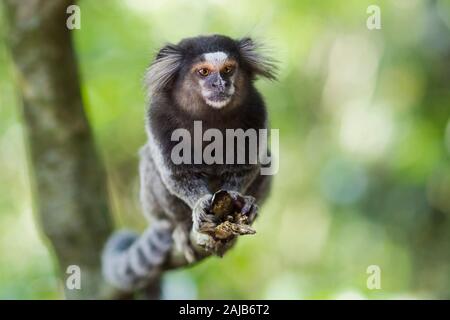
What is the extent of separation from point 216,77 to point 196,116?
0.33 m

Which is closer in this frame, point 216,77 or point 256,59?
point 216,77

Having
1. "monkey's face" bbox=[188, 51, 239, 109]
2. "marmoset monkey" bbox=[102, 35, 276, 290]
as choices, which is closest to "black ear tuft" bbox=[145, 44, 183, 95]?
"marmoset monkey" bbox=[102, 35, 276, 290]

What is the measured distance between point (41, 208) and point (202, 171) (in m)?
1.69

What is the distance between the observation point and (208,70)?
130 inches

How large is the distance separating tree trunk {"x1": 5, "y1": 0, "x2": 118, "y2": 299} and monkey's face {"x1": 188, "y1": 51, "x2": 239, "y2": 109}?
1.32 meters

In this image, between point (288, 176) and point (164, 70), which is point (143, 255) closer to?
point (164, 70)

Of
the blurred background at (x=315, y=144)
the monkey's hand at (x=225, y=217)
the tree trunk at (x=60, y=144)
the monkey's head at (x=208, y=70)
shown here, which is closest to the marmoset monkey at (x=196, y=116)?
the monkey's head at (x=208, y=70)

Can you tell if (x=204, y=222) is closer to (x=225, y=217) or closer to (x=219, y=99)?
(x=225, y=217)

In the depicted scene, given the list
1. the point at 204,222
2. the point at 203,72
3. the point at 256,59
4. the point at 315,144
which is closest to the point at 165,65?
the point at 203,72

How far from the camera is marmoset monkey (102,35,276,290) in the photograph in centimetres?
329

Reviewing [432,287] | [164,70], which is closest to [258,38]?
[164,70]

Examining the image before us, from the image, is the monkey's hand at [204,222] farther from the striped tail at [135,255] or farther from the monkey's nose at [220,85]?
the striped tail at [135,255]

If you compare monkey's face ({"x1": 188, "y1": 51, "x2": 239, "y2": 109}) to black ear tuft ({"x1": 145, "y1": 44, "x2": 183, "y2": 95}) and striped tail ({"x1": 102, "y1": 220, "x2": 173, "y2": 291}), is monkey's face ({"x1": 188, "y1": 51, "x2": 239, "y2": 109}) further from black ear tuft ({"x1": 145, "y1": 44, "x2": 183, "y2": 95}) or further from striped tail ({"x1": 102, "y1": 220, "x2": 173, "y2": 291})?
striped tail ({"x1": 102, "y1": 220, "x2": 173, "y2": 291})

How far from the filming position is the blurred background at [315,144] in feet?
19.0
